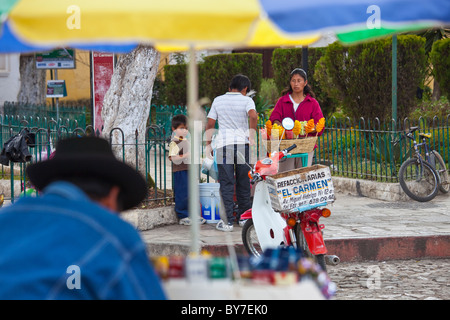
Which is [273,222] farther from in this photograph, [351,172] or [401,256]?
[351,172]

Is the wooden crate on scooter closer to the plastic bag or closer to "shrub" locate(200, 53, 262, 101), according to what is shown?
the plastic bag

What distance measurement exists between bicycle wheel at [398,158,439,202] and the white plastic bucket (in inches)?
118

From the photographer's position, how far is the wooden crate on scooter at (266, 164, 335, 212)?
21.6 feet

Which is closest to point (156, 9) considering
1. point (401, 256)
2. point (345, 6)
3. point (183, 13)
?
point (183, 13)

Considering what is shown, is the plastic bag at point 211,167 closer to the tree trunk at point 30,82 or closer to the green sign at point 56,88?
the green sign at point 56,88

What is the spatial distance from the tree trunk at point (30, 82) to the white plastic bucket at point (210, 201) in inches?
536

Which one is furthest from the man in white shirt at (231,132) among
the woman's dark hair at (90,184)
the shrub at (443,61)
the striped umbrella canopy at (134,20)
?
the shrub at (443,61)

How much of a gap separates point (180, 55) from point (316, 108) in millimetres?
15820

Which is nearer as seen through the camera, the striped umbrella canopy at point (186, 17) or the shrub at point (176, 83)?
the striped umbrella canopy at point (186, 17)

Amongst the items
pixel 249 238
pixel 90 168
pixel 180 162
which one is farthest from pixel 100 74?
pixel 90 168

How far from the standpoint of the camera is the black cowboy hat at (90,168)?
2717mm

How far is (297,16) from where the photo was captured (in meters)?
3.46

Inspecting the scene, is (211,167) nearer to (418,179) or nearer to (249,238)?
(249,238)

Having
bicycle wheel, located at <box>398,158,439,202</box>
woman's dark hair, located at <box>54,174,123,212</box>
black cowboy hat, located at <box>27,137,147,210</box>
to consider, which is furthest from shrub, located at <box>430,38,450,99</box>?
woman's dark hair, located at <box>54,174,123,212</box>
